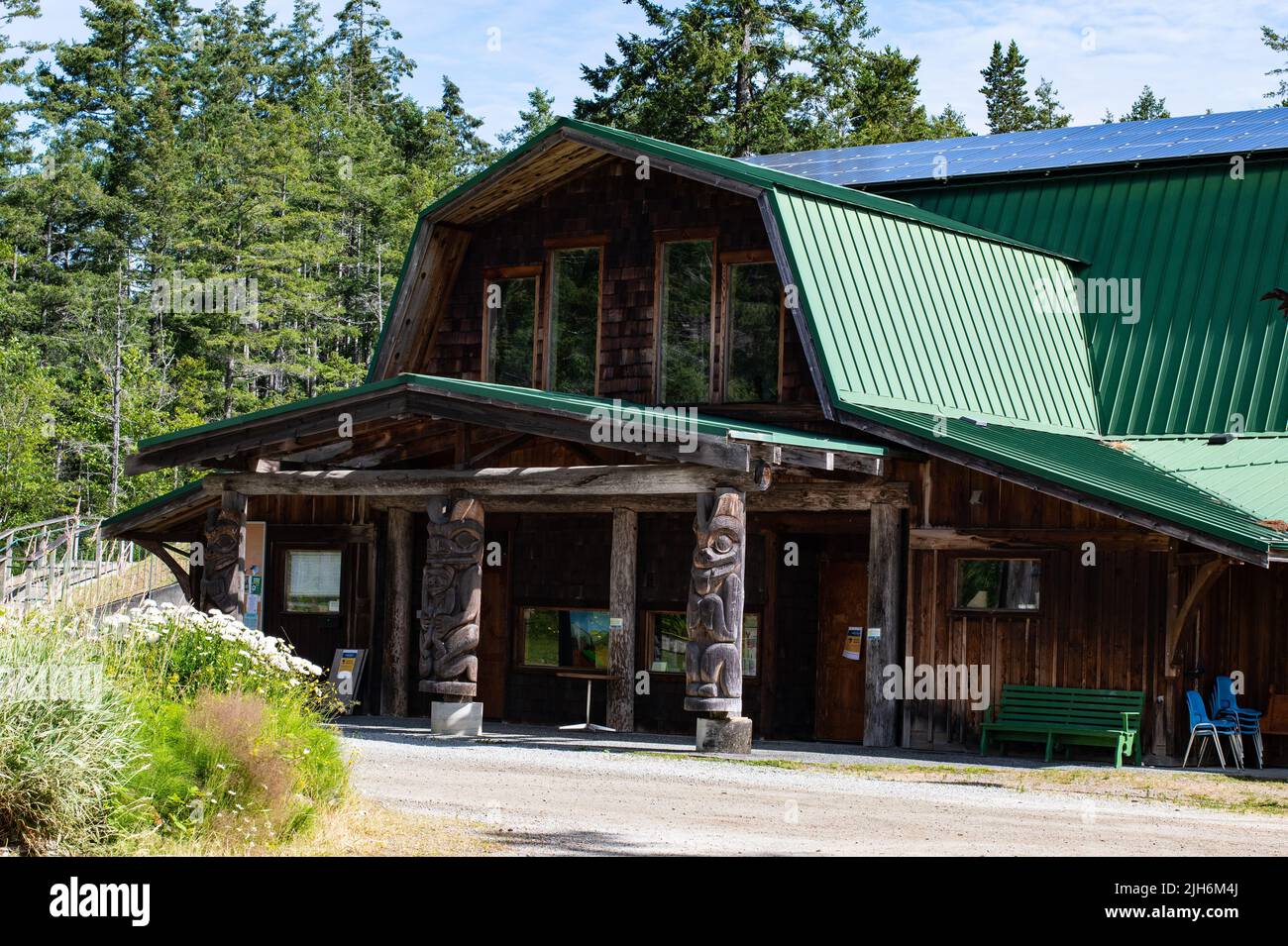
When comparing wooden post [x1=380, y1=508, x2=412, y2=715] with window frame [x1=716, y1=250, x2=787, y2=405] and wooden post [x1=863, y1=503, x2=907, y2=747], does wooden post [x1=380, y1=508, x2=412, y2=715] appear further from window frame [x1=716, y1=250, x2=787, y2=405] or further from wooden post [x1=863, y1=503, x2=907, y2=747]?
wooden post [x1=863, y1=503, x2=907, y2=747]

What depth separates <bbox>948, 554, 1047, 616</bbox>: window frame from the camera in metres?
18.3

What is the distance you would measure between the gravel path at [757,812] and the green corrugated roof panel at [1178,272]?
8.46m

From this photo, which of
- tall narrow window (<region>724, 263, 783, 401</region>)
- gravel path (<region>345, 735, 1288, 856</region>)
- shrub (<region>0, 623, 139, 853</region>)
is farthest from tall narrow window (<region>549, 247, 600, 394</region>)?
shrub (<region>0, 623, 139, 853</region>)

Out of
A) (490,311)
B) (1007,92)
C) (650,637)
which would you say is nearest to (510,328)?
(490,311)

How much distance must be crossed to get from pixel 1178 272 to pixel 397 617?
436 inches

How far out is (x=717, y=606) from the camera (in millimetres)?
16281

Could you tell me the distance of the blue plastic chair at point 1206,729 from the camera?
17.2 meters

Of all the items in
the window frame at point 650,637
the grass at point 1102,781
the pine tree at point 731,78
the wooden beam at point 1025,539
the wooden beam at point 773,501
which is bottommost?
the grass at point 1102,781

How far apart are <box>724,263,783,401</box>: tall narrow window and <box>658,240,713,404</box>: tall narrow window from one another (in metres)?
0.30

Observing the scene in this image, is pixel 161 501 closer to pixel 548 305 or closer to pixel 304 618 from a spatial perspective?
pixel 304 618

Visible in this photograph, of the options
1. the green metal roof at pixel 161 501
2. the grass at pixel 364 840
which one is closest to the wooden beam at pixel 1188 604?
the grass at pixel 364 840

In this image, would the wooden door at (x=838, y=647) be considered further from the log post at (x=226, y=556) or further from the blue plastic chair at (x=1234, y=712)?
the log post at (x=226, y=556)
